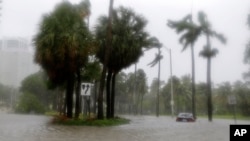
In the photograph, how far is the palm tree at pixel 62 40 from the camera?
1141 inches

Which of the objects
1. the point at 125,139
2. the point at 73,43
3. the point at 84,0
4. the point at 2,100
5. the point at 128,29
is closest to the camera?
the point at 125,139

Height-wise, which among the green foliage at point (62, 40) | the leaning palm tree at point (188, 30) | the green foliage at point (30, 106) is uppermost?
the leaning palm tree at point (188, 30)

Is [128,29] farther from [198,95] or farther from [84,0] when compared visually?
[198,95]

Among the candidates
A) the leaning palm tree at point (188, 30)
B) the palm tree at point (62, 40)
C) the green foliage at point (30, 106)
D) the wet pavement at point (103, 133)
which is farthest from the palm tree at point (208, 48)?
the green foliage at point (30, 106)

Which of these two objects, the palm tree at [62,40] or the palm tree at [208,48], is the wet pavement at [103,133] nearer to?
the palm tree at [62,40]


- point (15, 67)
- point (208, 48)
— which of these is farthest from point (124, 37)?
point (15, 67)

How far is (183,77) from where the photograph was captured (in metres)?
128

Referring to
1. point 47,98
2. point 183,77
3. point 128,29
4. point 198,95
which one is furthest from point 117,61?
point 183,77

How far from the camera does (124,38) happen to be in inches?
1373

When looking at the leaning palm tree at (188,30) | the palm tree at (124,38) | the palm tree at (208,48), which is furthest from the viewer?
the leaning palm tree at (188,30)

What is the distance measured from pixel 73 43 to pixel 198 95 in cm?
9207

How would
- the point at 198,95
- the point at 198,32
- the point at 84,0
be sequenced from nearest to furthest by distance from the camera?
the point at 84,0 → the point at 198,32 → the point at 198,95

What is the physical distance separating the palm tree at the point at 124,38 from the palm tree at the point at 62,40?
447cm

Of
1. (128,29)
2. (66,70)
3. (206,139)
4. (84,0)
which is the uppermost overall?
(84,0)
